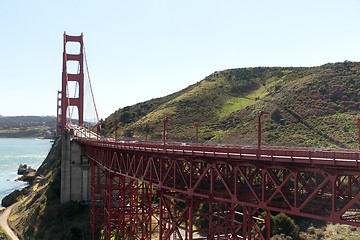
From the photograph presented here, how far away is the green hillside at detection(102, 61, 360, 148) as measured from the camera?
5475 centimetres

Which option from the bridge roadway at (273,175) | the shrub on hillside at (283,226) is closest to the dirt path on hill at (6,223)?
the bridge roadway at (273,175)

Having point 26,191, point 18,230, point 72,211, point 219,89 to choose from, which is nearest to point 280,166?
point 72,211

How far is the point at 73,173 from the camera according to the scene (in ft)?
156

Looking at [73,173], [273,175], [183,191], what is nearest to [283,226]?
[183,191]

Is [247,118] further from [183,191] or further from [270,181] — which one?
[183,191]

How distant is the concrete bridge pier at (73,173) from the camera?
154 feet

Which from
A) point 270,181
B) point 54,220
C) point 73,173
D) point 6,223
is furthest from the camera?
point 6,223

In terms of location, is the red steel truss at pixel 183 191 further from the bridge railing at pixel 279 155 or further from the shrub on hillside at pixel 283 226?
the shrub on hillside at pixel 283 226

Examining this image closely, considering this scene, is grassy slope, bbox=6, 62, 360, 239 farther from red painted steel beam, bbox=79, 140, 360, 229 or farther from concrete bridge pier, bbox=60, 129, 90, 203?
red painted steel beam, bbox=79, 140, 360, 229

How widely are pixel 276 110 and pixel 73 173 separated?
124ft

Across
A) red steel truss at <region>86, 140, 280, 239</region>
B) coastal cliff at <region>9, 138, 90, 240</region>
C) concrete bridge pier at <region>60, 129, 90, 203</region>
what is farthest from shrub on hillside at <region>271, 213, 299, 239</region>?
concrete bridge pier at <region>60, 129, 90, 203</region>

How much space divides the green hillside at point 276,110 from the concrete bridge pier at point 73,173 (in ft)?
46.5

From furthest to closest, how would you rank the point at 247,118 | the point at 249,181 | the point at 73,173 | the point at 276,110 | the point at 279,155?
the point at 247,118 → the point at 276,110 → the point at 73,173 → the point at 249,181 → the point at 279,155

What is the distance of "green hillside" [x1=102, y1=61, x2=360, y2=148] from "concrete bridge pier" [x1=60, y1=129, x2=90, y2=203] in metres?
14.2
